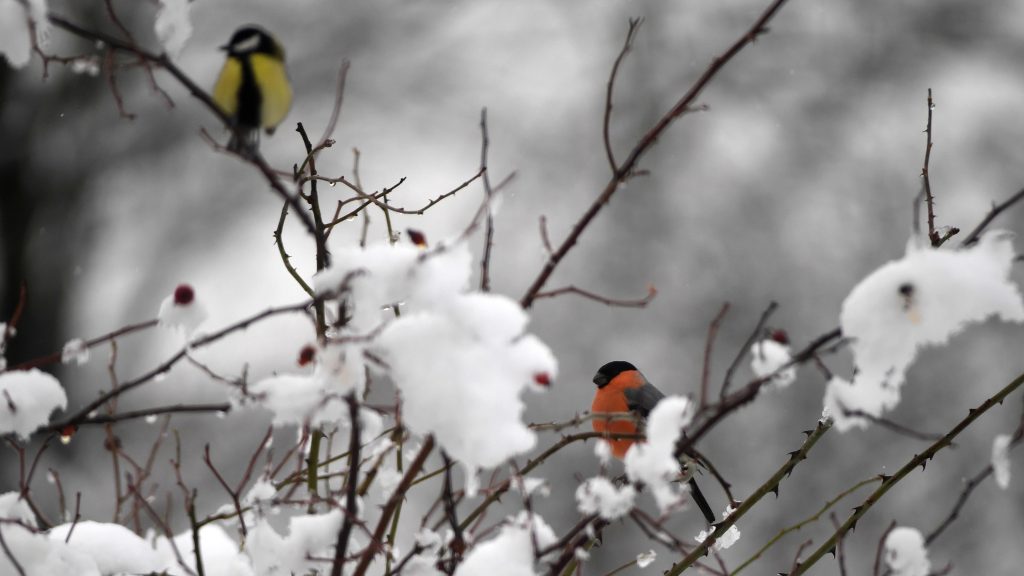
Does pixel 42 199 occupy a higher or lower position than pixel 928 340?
higher

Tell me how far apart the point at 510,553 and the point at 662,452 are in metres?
0.22

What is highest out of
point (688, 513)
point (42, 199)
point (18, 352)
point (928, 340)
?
point (42, 199)

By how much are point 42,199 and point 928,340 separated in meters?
9.46

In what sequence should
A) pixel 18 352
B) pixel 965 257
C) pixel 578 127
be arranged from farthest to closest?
pixel 578 127
pixel 18 352
pixel 965 257

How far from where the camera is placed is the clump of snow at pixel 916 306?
1.14m

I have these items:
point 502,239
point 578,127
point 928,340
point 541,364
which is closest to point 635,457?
point 541,364

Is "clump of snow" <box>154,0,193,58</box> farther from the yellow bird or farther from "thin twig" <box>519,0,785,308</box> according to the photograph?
"thin twig" <box>519,0,785,308</box>

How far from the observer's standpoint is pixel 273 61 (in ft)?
4.91

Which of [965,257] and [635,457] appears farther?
[635,457]

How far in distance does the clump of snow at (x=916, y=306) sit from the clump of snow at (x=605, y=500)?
0.90ft

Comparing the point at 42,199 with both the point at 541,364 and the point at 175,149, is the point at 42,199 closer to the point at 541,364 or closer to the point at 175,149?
the point at 175,149

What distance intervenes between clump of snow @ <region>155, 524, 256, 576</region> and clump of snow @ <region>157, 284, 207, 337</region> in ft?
1.23

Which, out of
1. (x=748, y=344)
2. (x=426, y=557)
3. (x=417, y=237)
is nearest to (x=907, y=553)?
(x=748, y=344)

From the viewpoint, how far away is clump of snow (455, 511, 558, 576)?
129 cm
